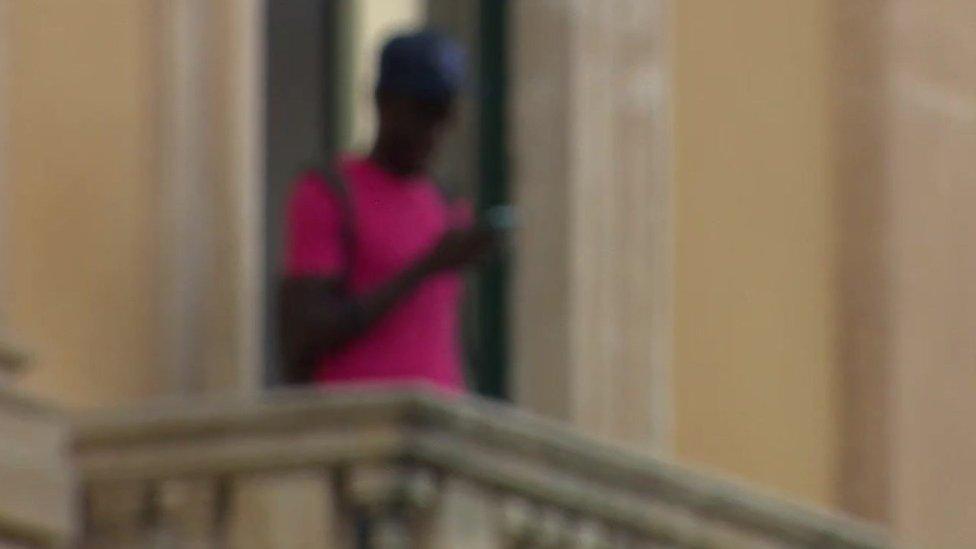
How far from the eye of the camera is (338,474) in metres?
11.8

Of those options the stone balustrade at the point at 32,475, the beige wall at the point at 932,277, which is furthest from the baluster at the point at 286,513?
the beige wall at the point at 932,277

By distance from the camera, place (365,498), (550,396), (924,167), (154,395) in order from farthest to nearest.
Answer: (924,167) → (550,396) → (154,395) → (365,498)

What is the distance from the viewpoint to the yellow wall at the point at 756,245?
1421 centimetres

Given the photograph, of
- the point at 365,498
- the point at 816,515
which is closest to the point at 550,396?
the point at 816,515

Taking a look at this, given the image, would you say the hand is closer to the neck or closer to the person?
the person

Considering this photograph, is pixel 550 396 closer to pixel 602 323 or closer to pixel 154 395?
pixel 602 323

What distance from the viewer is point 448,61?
488 inches

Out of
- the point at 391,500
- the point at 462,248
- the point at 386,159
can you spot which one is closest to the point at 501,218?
the point at 386,159

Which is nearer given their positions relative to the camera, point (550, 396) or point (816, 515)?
point (816, 515)

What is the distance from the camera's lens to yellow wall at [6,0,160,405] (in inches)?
483

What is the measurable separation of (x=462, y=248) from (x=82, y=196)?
821mm

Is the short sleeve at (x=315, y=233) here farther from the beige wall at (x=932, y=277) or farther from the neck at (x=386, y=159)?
the beige wall at (x=932, y=277)

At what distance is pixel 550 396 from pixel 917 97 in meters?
1.84

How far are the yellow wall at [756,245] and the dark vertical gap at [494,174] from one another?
1.47ft
